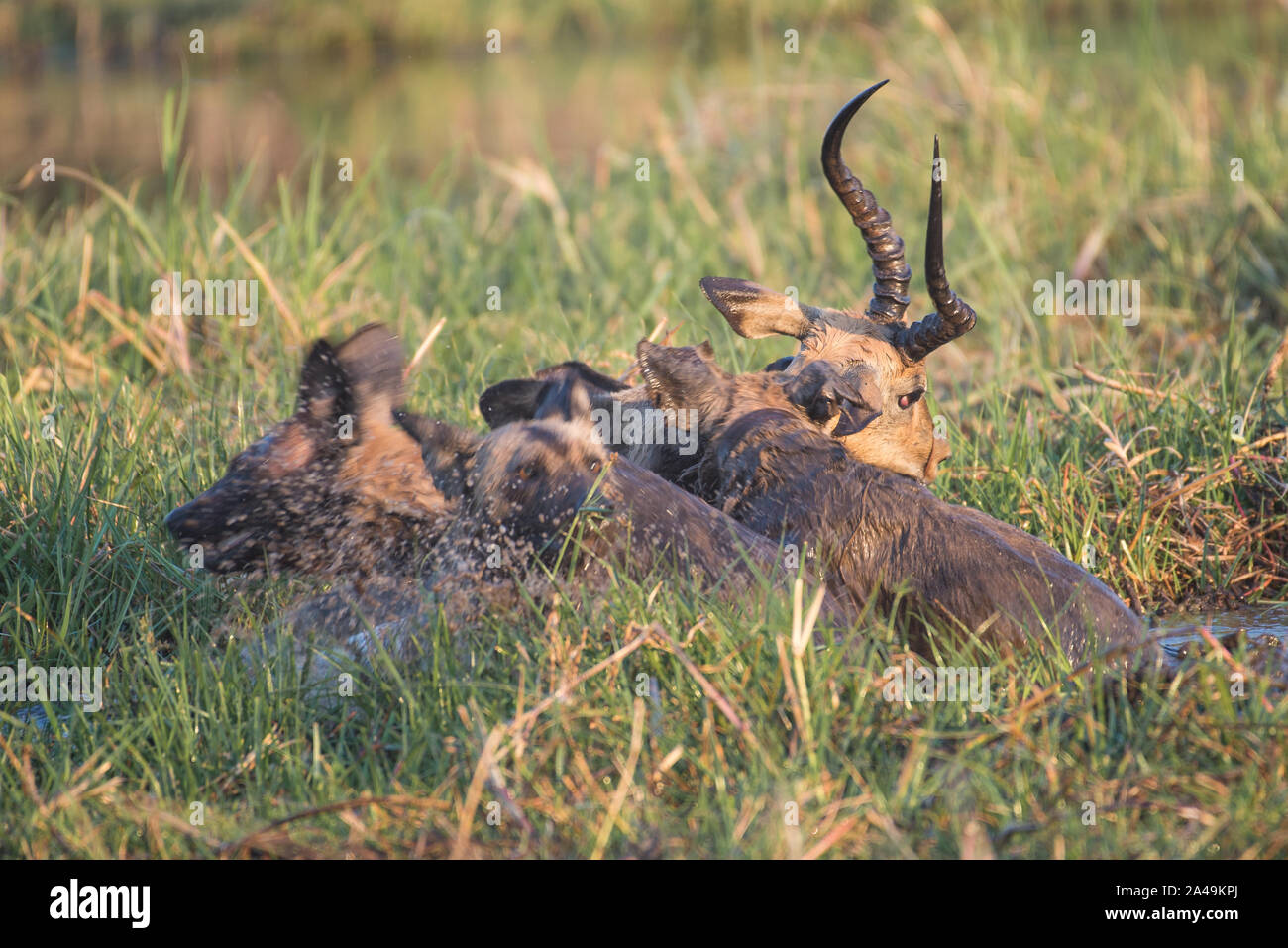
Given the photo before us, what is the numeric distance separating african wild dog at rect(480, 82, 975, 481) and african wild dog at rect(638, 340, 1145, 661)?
1.38 feet

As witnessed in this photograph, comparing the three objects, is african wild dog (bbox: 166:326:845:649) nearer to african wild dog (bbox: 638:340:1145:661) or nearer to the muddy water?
african wild dog (bbox: 638:340:1145:661)

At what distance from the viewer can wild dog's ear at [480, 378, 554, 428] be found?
15.0 feet

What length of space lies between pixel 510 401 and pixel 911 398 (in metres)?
1.36

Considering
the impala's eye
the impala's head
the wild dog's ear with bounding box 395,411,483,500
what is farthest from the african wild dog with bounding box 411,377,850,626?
the impala's eye

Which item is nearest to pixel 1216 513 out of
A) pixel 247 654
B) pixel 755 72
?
pixel 247 654

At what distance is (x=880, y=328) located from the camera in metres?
5.13

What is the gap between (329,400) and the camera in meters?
4.05

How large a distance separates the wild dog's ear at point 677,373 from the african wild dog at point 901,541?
164 mm

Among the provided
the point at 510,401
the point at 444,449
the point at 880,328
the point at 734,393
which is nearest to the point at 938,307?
the point at 880,328

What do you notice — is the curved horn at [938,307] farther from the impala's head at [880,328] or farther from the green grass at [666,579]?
the green grass at [666,579]

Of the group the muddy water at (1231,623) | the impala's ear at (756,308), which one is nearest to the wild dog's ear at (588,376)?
the impala's ear at (756,308)

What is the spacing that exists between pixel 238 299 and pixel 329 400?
2.89 m

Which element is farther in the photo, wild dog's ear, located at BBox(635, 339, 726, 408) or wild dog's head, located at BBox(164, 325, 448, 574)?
wild dog's ear, located at BBox(635, 339, 726, 408)

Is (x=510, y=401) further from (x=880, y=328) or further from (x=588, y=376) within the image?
(x=880, y=328)
